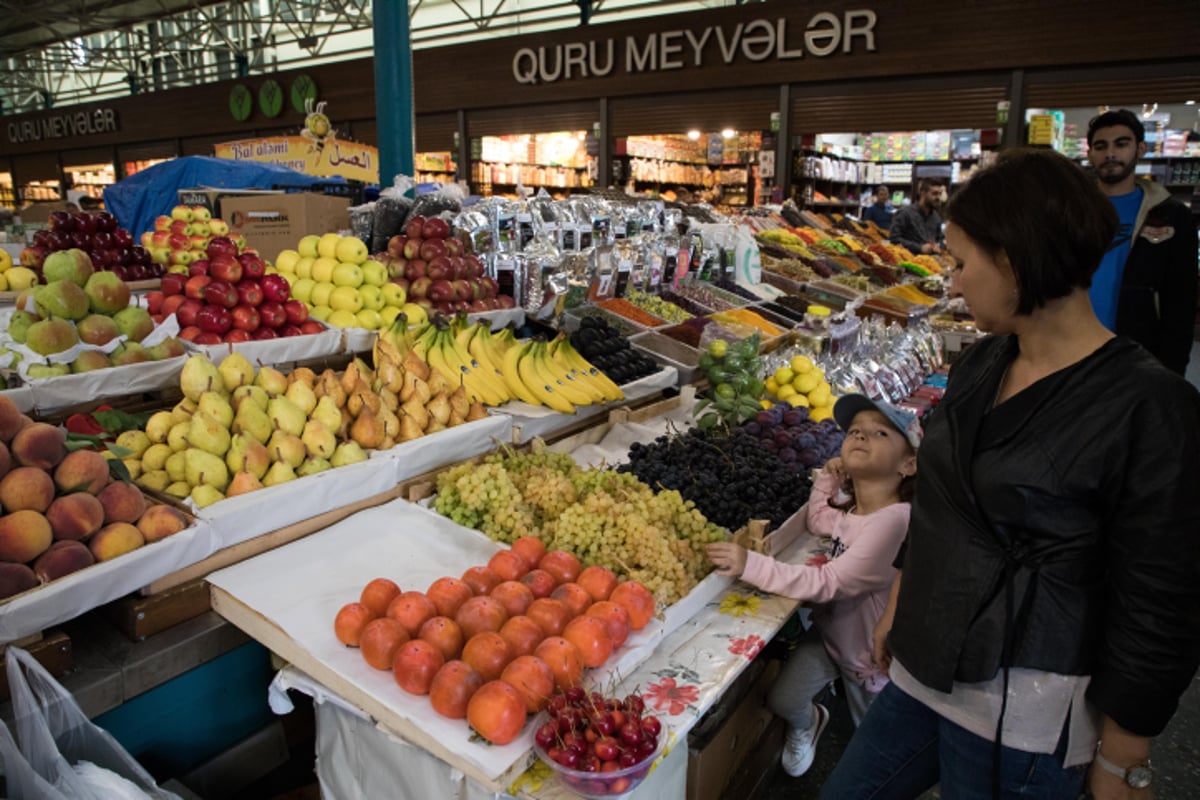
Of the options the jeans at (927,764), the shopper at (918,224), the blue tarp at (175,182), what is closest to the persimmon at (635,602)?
the jeans at (927,764)

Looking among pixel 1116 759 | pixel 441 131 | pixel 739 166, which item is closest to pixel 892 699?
pixel 1116 759

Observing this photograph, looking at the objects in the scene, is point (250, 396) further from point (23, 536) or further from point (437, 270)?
point (437, 270)

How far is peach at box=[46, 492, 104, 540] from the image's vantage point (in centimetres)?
166

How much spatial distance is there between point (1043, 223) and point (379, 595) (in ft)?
4.64

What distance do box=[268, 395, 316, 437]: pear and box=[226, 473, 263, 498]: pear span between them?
20 cm

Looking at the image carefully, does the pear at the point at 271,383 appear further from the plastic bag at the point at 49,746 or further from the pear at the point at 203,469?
the plastic bag at the point at 49,746

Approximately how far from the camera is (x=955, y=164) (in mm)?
10641

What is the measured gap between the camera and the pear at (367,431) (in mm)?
2303

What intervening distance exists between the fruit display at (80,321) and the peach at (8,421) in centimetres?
63

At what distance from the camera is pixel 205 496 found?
1932mm

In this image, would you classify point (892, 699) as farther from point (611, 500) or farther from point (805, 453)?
point (805, 453)

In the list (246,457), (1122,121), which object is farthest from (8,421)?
(1122,121)

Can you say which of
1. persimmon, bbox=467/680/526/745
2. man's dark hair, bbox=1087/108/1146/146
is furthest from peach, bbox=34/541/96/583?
man's dark hair, bbox=1087/108/1146/146

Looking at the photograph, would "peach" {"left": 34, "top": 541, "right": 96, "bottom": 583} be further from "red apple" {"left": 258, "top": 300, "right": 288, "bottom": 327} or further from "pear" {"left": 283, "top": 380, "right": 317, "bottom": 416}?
"red apple" {"left": 258, "top": 300, "right": 288, "bottom": 327}
